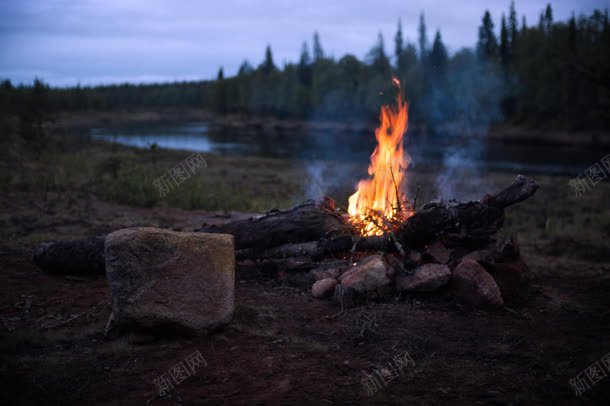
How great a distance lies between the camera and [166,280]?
489 cm

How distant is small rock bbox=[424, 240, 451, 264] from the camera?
21.2 ft

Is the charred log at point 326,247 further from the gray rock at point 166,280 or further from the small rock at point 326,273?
the gray rock at point 166,280

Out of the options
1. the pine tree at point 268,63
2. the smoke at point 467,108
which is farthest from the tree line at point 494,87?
the pine tree at point 268,63

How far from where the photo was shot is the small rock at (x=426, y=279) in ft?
20.0

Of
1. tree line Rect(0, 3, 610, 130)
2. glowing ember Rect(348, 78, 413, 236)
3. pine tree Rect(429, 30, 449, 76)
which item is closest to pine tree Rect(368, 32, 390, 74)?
tree line Rect(0, 3, 610, 130)

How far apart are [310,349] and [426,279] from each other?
1865 millimetres

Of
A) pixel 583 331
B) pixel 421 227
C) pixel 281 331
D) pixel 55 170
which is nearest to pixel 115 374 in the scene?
pixel 281 331

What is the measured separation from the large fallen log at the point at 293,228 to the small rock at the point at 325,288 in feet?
3.17

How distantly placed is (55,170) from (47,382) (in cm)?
1321

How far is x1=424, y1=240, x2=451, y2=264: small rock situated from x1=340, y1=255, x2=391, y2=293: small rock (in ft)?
2.00

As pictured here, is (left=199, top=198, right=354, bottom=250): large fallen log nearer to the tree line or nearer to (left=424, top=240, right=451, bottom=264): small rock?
(left=424, top=240, right=451, bottom=264): small rock

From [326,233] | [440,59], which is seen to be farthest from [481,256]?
[440,59]

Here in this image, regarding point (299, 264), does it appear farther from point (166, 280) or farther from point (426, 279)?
point (166, 280)

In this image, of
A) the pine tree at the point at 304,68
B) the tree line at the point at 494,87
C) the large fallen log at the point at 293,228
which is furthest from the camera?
the pine tree at the point at 304,68
